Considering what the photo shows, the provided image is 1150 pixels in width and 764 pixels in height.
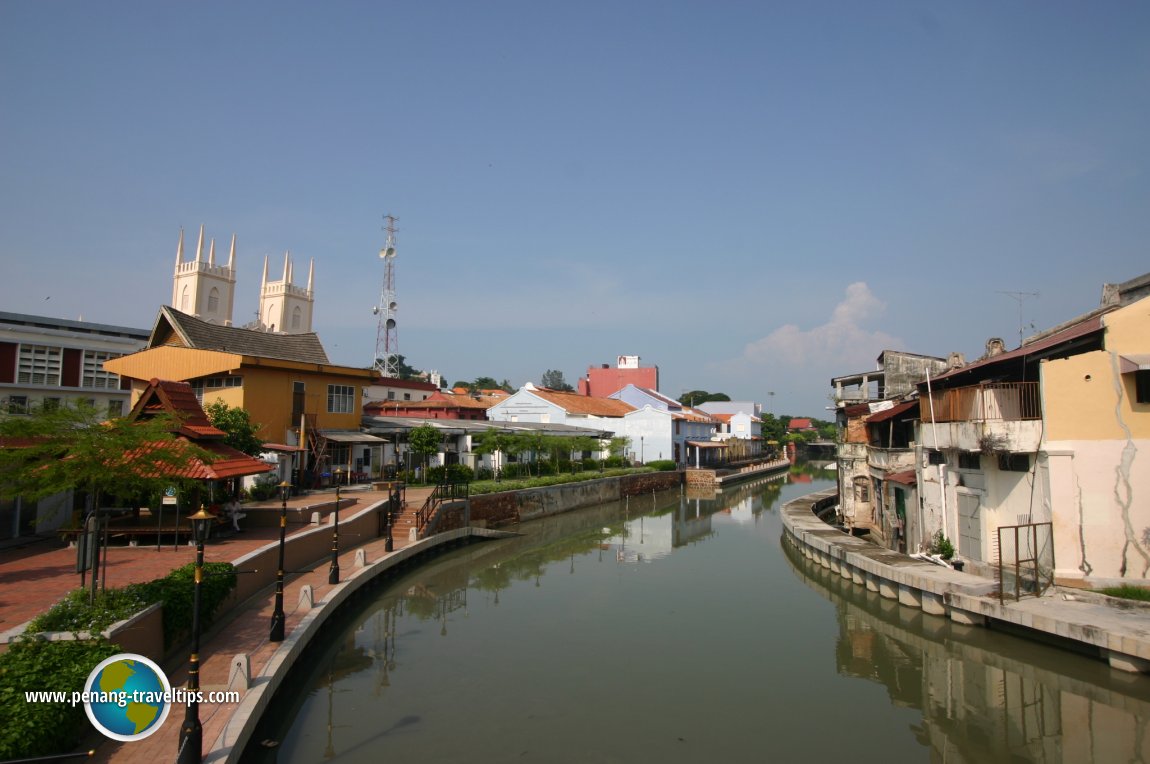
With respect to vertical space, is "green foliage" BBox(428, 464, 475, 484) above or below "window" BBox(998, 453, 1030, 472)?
below

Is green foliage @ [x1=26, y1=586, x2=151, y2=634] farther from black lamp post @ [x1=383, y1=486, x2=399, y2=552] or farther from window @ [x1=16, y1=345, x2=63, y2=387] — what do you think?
A: window @ [x1=16, y1=345, x2=63, y2=387]

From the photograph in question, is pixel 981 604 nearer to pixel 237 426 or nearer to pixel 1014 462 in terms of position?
pixel 1014 462

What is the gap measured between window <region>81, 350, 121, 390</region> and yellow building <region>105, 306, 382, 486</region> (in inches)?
109

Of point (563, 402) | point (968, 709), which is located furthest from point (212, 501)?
point (563, 402)

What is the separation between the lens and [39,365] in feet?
100

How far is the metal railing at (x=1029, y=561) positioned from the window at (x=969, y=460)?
1.78 meters

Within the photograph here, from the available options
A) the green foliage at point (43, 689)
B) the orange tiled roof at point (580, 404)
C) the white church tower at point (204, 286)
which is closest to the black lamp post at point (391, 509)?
the green foliage at point (43, 689)

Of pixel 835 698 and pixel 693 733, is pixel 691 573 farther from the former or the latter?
pixel 693 733

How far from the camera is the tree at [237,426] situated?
75.7ft

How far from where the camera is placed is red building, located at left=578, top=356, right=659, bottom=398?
7656 centimetres

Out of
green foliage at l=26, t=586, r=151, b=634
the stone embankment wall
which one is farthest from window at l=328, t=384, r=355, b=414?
green foliage at l=26, t=586, r=151, b=634

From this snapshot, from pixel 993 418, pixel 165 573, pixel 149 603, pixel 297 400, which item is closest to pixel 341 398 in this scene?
pixel 297 400

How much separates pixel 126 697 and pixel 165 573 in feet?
24.6

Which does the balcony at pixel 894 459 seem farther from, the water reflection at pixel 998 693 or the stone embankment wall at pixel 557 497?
the stone embankment wall at pixel 557 497
